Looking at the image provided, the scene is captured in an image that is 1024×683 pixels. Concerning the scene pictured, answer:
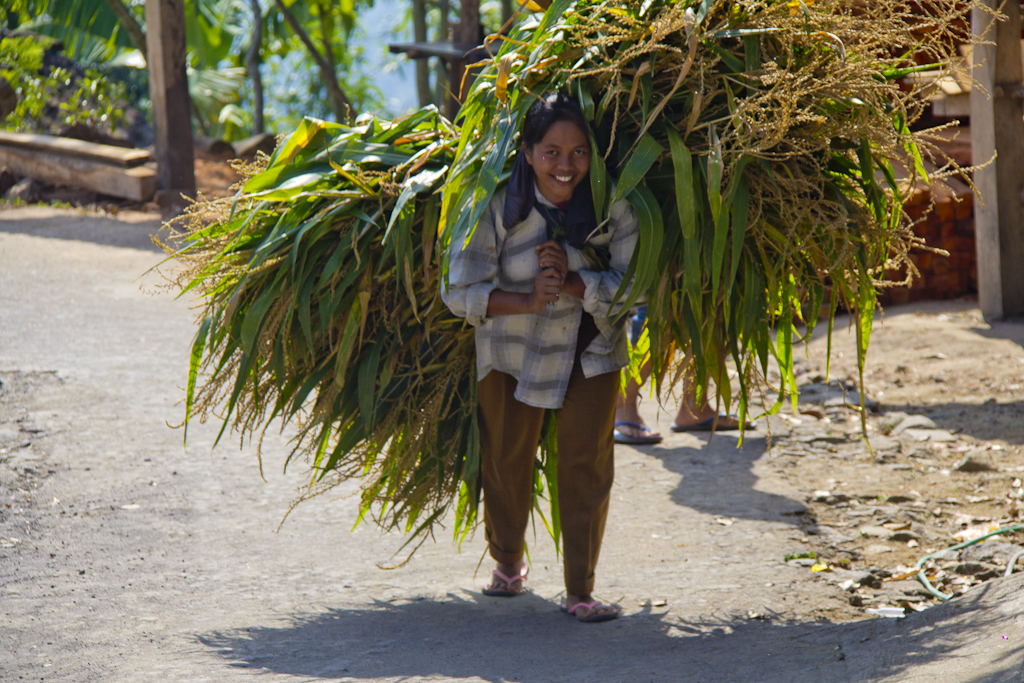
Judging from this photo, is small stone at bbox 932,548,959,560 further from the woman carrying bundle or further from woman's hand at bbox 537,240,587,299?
woman's hand at bbox 537,240,587,299

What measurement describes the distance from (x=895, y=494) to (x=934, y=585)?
77cm

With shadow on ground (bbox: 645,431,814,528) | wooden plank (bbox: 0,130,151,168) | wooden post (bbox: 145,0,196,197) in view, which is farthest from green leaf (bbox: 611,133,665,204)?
wooden plank (bbox: 0,130,151,168)

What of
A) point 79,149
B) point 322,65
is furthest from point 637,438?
point 322,65

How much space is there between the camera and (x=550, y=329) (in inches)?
95.0

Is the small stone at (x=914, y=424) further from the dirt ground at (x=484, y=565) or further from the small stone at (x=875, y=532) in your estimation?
the small stone at (x=875, y=532)

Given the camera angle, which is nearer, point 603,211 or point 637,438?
point 603,211

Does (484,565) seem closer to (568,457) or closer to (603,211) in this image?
(568,457)

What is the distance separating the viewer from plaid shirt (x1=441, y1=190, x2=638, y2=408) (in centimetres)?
229

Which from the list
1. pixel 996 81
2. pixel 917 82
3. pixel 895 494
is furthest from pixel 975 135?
pixel 917 82

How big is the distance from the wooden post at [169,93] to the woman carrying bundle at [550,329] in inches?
283

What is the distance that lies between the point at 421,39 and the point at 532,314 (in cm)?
1485

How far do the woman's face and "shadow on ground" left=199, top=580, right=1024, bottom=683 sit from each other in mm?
1181

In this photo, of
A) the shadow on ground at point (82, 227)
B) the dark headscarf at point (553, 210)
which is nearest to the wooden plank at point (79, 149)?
the shadow on ground at point (82, 227)

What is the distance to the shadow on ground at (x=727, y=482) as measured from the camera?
3.45 metres
